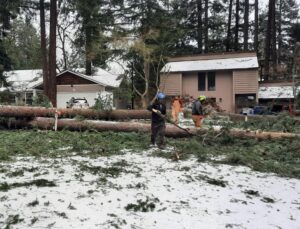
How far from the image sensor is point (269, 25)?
32875 mm

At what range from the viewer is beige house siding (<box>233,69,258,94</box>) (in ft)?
98.4

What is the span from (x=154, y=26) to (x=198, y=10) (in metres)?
8.90

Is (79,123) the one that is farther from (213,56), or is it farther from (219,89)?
(213,56)

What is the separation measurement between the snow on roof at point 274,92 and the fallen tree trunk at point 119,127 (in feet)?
58.7

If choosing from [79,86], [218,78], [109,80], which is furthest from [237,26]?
[79,86]

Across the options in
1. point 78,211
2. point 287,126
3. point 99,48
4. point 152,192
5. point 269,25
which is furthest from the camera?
point 269,25

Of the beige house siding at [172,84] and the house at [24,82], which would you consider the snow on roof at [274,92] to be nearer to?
the beige house siding at [172,84]

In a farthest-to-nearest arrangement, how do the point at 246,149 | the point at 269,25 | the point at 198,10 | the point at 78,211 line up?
1. the point at 198,10
2. the point at 269,25
3. the point at 246,149
4. the point at 78,211

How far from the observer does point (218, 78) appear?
3136 centimetres

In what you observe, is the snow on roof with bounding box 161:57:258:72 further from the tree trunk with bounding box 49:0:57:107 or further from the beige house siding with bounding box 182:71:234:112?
the tree trunk with bounding box 49:0:57:107

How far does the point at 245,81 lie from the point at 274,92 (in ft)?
7.95

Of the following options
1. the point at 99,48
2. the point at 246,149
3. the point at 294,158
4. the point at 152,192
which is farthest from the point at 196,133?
the point at 99,48

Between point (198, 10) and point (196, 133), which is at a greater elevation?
point (198, 10)

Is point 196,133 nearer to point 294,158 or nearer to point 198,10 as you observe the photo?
point 294,158
